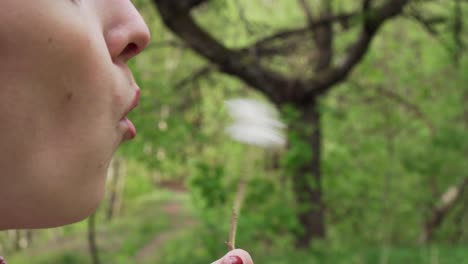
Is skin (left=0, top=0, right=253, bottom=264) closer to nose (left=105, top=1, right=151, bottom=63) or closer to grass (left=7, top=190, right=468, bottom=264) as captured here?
nose (left=105, top=1, right=151, bottom=63)

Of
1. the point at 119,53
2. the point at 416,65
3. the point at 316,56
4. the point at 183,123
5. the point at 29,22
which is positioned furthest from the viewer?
the point at 416,65

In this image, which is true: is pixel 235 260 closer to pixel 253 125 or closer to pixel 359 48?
pixel 253 125

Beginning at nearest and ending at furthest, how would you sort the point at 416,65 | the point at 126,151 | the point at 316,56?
the point at 126,151, the point at 316,56, the point at 416,65

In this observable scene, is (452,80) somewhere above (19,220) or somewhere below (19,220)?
below

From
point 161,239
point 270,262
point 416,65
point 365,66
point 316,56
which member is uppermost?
point 365,66

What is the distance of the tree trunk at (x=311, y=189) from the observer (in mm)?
5762

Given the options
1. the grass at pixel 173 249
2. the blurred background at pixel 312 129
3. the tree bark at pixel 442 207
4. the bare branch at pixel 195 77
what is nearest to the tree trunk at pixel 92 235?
the blurred background at pixel 312 129

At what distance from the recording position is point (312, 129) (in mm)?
5152

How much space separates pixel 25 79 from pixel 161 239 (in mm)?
13406

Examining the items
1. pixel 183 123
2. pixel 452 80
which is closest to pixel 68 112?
pixel 183 123

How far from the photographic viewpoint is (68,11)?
75 cm

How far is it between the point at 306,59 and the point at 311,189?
2149 millimetres

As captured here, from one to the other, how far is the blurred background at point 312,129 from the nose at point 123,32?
2.27 metres

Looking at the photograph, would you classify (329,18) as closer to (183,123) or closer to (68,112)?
(183,123)
